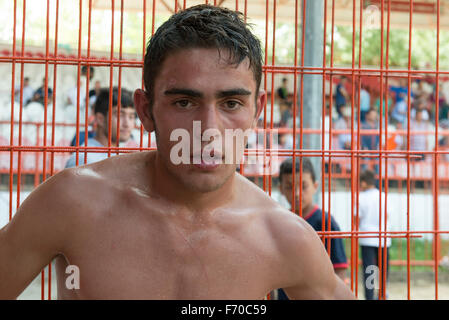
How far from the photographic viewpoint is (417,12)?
9.02 metres

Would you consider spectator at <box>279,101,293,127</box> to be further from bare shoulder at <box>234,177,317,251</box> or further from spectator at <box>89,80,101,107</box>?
bare shoulder at <box>234,177,317,251</box>

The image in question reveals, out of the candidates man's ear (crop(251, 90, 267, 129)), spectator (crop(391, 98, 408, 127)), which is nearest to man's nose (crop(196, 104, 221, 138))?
man's ear (crop(251, 90, 267, 129))

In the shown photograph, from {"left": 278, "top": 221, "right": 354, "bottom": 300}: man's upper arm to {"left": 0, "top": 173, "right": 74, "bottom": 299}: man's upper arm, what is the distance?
0.76 meters

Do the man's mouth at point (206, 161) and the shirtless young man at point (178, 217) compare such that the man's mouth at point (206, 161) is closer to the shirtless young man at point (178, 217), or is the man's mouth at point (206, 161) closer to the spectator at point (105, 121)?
the shirtless young man at point (178, 217)

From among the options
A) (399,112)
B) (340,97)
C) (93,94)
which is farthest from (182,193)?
(399,112)

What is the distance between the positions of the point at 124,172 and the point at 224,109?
0.44m

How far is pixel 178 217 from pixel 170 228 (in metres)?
0.05

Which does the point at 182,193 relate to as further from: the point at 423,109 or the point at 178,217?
the point at 423,109

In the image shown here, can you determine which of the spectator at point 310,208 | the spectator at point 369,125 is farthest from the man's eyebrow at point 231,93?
the spectator at point 369,125

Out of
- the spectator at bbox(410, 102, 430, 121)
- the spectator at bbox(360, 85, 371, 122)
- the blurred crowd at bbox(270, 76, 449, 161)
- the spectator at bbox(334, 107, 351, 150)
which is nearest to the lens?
the spectator at bbox(334, 107, 351, 150)

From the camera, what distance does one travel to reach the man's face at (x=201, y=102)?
68.2 inches

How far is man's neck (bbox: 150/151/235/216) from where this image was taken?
1931 mm
